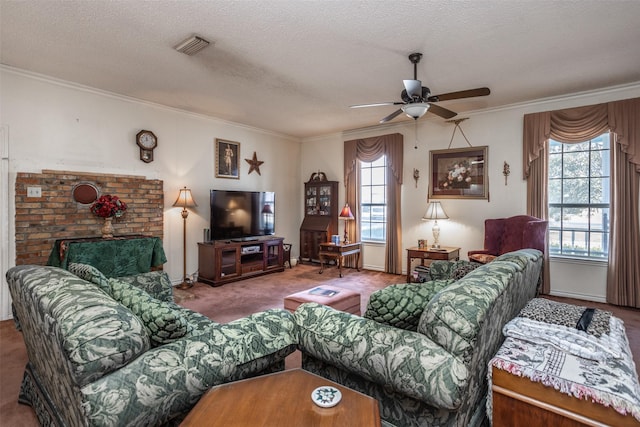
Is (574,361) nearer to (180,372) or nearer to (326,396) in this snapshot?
(326,396)

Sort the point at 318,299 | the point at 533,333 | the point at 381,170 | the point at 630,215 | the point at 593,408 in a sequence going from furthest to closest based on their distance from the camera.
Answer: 1. the point at 381,170
2. the point at 630,215
3. the point at 318,299
4. the point at 533,333
5. the point at 593,408

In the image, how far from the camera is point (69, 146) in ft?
12.5

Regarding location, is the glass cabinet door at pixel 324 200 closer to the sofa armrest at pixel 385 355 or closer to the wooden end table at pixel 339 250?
the wooden end table at pixel 339 250

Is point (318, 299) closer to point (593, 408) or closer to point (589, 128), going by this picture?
point (593, 408)

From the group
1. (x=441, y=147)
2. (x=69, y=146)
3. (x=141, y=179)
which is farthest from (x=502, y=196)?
(x=69, y=146)

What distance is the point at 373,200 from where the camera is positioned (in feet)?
19.6

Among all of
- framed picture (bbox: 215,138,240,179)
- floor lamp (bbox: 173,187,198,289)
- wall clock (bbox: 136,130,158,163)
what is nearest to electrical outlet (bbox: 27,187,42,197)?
wall clock (bbox: 136,130,158,163)

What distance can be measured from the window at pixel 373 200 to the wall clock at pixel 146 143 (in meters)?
3.48

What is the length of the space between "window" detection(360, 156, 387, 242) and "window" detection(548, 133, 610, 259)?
8.07 ft

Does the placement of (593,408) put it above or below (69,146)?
below

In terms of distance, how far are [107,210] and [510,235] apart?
16.4 ft

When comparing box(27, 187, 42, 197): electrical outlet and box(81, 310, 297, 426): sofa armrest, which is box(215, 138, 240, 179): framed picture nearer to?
box(27, 187, 42, 197): electrical outlet

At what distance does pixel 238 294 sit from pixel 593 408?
3.72m

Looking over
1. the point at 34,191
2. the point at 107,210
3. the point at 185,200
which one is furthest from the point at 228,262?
the point at 34,191
